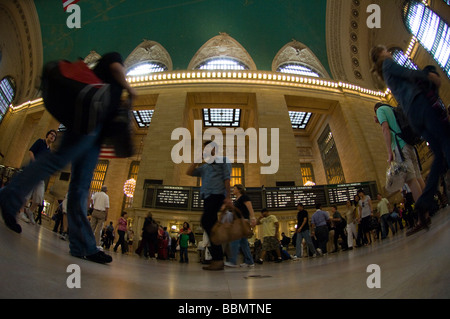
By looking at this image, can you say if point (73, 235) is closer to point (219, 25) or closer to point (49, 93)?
point (49, 93)

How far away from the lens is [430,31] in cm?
1336

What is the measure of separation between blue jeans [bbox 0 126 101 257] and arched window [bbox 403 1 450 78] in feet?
60.8

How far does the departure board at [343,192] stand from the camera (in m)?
10.1

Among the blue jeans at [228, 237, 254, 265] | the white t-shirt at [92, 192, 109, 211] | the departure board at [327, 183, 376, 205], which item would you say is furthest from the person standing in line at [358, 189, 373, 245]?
the white t-shirt at [92, 192, 109, 211]

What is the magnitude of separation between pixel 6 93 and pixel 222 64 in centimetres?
1718

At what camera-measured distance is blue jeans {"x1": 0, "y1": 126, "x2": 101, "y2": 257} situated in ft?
4.31

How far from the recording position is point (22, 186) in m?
1.30

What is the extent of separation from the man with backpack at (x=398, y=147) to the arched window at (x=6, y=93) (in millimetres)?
23836

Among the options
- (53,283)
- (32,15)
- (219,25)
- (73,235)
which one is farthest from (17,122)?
(53,283)

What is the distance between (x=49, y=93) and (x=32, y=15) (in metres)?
19.3

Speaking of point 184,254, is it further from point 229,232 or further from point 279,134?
point 279,134

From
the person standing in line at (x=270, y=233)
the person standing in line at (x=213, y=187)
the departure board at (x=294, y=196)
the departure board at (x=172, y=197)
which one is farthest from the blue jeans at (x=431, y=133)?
the departure board at (x=172, y=197)

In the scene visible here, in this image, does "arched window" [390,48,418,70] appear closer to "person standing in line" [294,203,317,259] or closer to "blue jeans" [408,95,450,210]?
"person standing in line" [294,203,317,259]

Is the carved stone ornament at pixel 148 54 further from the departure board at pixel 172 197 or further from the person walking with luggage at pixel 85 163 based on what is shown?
the person walking with luggage at pixel 85 163
